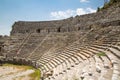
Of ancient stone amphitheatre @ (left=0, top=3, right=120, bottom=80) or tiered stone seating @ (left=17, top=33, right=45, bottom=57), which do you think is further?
tiered stone seating @ (left=17, top=33, right=45, bottom=57)

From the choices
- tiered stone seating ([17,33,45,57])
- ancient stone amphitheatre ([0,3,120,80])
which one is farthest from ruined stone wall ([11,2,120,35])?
tiered stone seating ([17,33,45,57])

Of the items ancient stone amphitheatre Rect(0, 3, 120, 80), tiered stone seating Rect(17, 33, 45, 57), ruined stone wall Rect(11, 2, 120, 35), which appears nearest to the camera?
ancient stone amphitheatre Rect(0, 3, 120, 80)

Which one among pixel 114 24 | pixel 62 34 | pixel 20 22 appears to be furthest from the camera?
pixel 20 22

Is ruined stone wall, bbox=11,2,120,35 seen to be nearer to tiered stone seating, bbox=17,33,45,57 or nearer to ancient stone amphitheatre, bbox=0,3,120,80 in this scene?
ancient stone amphitheatre, bbox=0,3,120,80

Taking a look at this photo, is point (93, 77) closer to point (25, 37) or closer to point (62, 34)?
point (62, 34)

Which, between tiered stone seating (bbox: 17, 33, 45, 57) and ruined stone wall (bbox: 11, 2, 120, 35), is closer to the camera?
ruined stone wall (bbox: 11, 2, 120, 35)

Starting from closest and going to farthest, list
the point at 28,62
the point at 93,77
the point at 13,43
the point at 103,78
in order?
the point at 103,78 < the point at 93,77 < the point at 28,62 < the point at 13,43

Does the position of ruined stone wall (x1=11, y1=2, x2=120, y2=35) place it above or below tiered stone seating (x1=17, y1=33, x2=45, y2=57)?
above

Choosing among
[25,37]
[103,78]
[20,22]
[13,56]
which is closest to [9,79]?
[13,56]

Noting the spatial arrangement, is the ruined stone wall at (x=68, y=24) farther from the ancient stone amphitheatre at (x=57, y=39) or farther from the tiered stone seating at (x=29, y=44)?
the tiered stone seating at (x=29, y=44)

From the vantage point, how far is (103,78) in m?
5.74

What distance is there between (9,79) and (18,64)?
20.6 ft

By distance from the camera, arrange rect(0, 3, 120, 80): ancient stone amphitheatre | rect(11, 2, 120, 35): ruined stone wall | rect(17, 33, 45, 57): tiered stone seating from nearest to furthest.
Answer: rect(0, 3, 120, 80): ancient stone amphitheatre, rect(11, 2, 120, 35): ruined stone wall, rect(17, 33, 45, 57): tiered stone seating

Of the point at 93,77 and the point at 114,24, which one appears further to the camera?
the point at 114,24
